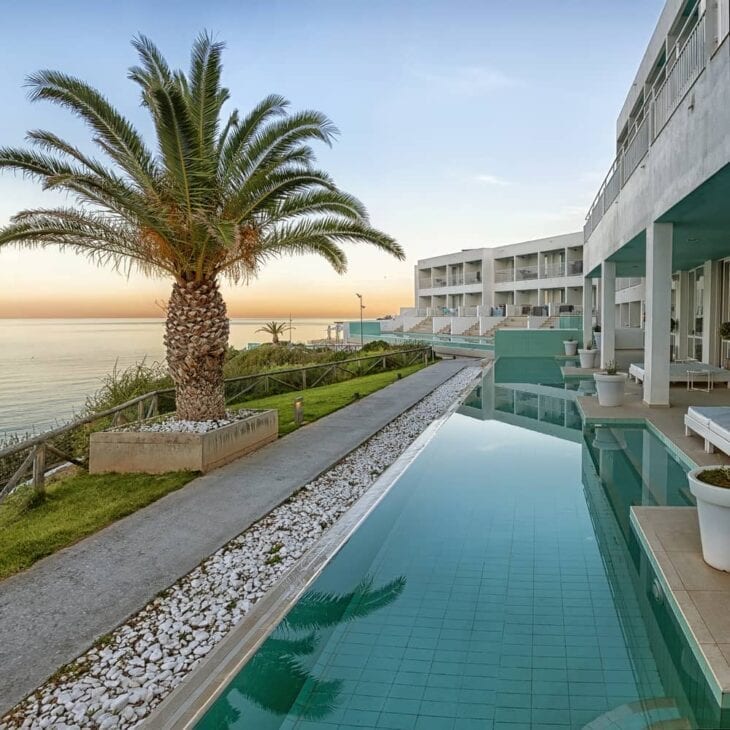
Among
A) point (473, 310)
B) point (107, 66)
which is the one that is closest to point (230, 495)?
point (107, 66)

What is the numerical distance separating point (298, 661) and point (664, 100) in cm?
1072

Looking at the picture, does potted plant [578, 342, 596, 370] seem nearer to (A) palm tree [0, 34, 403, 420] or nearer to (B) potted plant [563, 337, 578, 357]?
(B) potted plant [563, 337, 578, 357]

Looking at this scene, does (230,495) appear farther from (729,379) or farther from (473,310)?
(473,310)

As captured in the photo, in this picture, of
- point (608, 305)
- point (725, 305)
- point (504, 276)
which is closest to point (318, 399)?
point (608, 305)

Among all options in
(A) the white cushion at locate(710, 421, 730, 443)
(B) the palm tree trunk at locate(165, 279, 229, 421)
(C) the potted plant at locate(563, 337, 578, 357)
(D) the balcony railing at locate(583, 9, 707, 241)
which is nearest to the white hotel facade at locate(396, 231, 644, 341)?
(C) the potted plant at locate(563, 337, 578, 357)

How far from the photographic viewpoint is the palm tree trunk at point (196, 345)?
935 cm

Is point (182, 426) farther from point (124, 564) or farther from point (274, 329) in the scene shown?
point (274, 329)

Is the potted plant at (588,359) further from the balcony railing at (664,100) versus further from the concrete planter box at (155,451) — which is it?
the concrete planter box at (155,451)

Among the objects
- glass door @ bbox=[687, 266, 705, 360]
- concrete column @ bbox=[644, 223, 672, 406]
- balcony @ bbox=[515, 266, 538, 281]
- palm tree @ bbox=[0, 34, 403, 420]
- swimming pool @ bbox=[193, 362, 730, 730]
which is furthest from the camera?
balcony @ bbox=[515, 266, 538, 281]

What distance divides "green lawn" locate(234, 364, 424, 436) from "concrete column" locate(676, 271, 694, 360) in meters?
9.87

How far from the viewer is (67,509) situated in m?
6.96

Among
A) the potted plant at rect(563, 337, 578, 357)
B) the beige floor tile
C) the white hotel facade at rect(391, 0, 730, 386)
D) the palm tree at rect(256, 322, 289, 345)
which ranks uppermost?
the white hotel facade at rect(391, 0, 730, 386)

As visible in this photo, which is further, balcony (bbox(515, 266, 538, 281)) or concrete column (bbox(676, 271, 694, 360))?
balcony (bbox(515, 266, 538, 281))

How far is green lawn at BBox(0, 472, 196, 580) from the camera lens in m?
5.75
